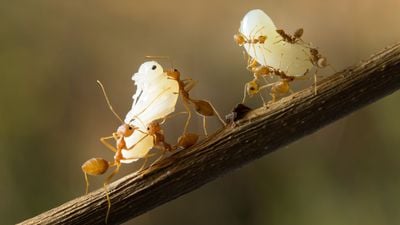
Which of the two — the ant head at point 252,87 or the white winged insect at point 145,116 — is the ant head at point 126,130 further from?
the ant head at point 252,87

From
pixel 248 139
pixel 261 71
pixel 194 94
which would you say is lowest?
pixel 248 139

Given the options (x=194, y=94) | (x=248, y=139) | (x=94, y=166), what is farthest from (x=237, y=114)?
(x=194, y=94)

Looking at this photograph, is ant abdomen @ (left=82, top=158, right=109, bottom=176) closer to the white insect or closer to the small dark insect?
the white insect

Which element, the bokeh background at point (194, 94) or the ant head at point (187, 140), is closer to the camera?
the ant head at point (187, 140)

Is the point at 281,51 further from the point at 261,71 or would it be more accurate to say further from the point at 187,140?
the point at 187,140

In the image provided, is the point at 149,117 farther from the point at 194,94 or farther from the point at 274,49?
the point at 194,94

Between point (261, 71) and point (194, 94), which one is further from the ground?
point (194, 94)

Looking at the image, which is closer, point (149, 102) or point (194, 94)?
point (149, 102)

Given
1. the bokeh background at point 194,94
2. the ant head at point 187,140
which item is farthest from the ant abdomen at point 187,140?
the bokeh background at point 194,94
